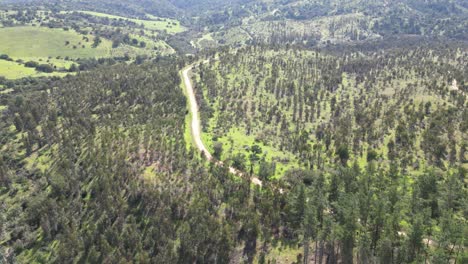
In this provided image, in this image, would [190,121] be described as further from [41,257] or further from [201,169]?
[41,257]

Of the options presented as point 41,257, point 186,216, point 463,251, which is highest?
point 463,251

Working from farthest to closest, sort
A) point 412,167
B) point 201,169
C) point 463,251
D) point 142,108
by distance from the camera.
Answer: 1. point 142,108
2. point 412,167
3. point 201,169
4. point 463,251

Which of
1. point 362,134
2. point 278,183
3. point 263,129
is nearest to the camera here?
point 278,183

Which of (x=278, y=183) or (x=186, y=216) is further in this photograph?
(x=278, y=183)

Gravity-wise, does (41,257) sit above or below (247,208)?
below

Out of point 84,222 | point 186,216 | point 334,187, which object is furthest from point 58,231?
point 334,187

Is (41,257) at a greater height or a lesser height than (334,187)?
lesser

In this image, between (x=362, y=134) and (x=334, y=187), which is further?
(x=362, y=134)

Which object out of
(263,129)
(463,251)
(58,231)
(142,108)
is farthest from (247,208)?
(142,108)

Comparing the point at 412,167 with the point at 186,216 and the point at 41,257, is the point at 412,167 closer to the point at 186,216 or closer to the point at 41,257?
the point at 186,216
